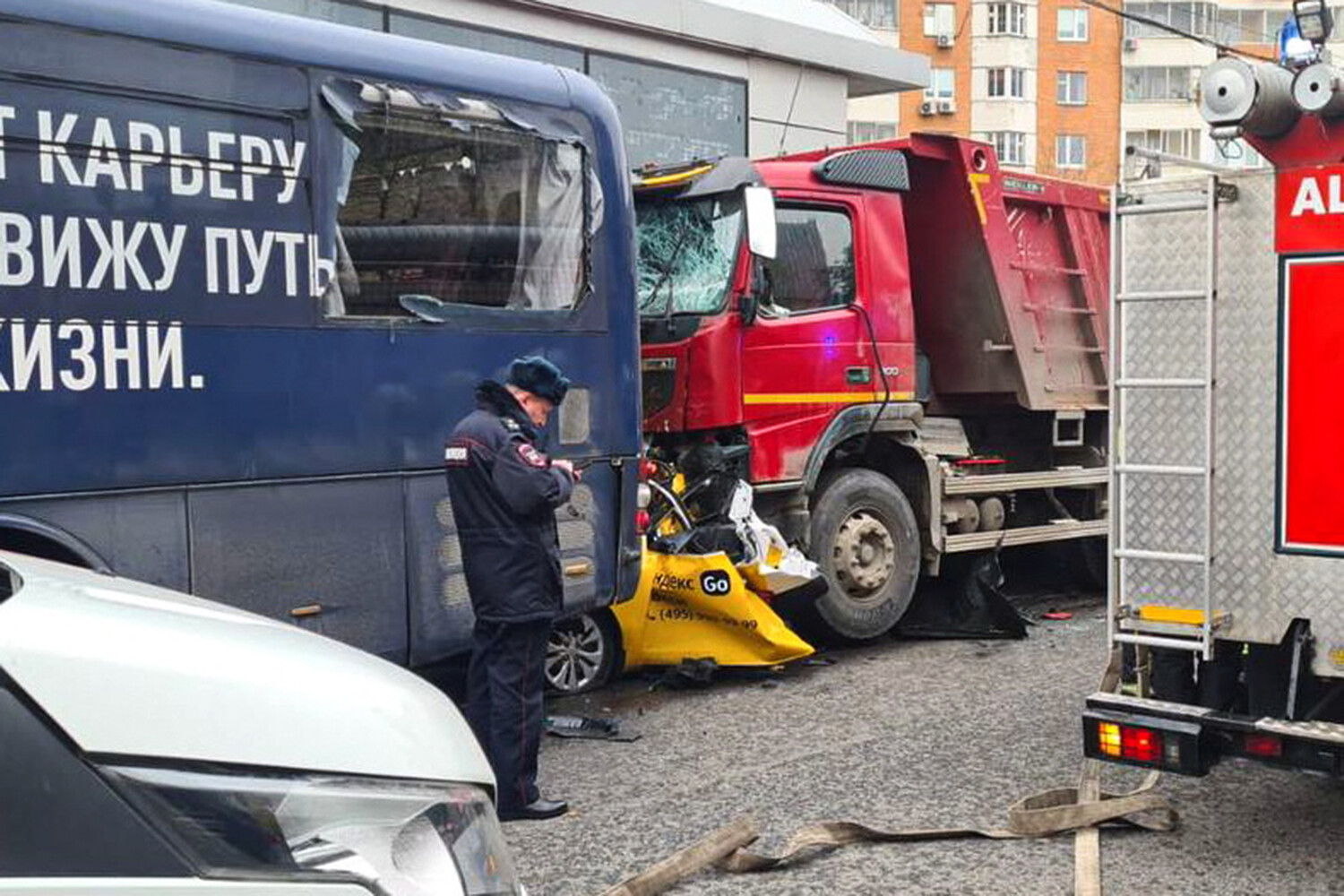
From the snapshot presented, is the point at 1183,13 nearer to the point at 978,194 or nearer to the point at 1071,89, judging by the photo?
the point at 1071,89

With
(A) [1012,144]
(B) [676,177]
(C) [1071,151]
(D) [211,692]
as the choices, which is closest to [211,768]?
(D) [211,692]

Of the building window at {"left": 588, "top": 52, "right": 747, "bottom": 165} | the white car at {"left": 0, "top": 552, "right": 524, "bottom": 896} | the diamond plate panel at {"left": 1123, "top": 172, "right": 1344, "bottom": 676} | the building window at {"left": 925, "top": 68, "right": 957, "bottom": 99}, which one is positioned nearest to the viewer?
the white car at {"left": 0, "top": 552, "right": 524, "bottom": 896}

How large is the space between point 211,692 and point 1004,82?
2098 inches

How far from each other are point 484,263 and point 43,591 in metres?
4.20

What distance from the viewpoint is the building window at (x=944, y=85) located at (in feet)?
169

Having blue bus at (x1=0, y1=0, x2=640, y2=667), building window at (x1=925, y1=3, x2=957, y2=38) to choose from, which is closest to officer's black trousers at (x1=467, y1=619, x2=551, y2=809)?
blue bus at (x1=0, y1=0, x2=640, y2=667)

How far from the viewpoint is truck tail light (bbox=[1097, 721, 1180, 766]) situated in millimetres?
4797

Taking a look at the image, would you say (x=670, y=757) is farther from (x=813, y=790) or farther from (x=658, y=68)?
(x=658, y=68)

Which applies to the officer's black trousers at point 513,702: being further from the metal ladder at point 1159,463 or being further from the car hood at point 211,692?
the car hood at point 211,692

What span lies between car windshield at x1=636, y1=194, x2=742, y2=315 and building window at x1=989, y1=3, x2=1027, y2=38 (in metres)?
46.5

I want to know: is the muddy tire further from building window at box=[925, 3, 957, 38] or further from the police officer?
building window at box=[925, 3, 957, 38]

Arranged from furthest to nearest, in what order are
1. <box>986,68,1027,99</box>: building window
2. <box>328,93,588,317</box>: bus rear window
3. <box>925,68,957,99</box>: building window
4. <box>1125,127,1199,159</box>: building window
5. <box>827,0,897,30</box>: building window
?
<box>986,68,1027,99</box>: building window < <box>925,68,957,99</box>: building window < <box>1125,127,1199,159</box>: building window < <box>827,0,897,30</box>: building window < <box>328,93,588,317</box>: bus rear window

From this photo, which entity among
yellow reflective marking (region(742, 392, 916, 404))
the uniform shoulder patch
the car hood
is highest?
yellow reflective marking (region(742, 392, 916, 404))

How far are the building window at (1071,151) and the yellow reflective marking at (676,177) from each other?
47527 mm
